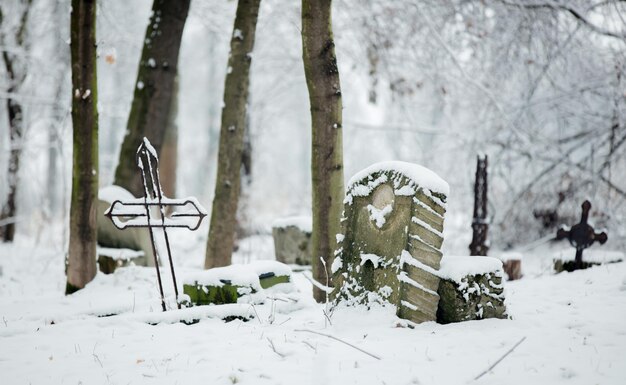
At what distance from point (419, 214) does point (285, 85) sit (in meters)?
10.1

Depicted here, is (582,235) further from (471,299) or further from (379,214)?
(379,214)

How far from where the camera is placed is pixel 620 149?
8.44 meters

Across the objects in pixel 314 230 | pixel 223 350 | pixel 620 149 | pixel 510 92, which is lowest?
pixel 223 350

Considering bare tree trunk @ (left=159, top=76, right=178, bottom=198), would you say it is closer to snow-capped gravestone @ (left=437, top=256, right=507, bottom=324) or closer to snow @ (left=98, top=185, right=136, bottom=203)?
snow @ (left=98, top=185, right=136, bottom=203)

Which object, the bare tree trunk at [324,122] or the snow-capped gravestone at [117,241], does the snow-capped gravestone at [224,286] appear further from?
the snow-capped gravestone at [117,241]

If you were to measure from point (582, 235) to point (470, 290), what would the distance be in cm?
306

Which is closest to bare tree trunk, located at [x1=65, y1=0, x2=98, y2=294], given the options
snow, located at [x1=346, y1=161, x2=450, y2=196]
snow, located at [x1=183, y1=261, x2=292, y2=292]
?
snow, located at [x1=183, y1=261, x2=292, y2=292]

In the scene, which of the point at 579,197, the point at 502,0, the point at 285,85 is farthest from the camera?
the point at 285,85

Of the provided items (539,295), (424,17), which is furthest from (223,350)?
(424,17)

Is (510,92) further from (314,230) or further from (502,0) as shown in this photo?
(314,230)

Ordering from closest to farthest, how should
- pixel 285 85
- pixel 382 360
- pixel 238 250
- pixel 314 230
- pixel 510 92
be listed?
pixel 382 360 < pixel 314 230 < pixel 510 92 < pixel 238 250 < pixel 285 85

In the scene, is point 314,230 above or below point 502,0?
below

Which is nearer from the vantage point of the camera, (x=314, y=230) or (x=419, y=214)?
(x=419, y=214)

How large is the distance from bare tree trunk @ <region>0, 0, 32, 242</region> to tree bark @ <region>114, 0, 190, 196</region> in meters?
4.62
